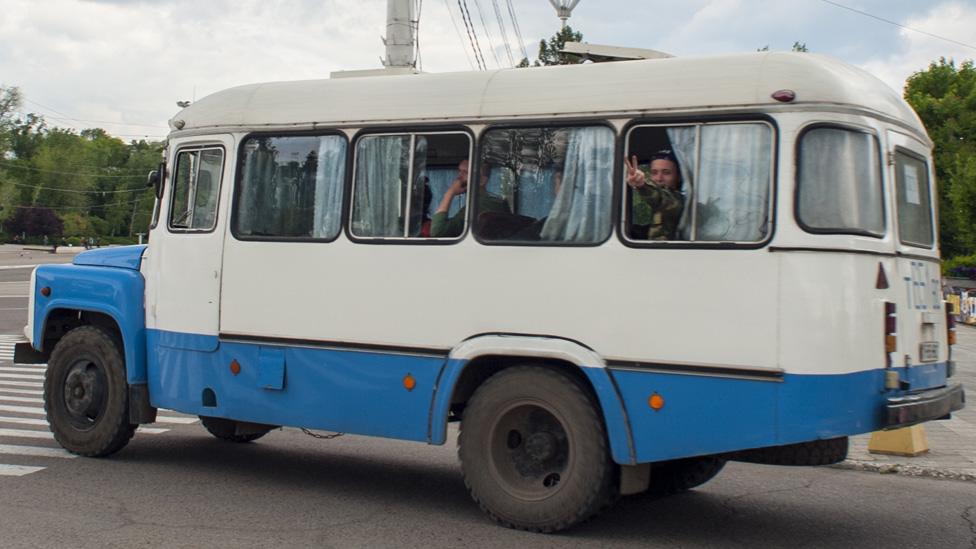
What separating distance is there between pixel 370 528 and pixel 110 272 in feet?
11.9

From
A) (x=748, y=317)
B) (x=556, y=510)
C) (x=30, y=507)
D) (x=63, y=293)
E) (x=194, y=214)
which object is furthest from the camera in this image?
(x=63, y=293)

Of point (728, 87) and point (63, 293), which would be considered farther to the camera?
point (63, 293)

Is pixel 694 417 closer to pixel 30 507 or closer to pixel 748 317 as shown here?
pixel 748 317

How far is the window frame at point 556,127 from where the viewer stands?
6566mm

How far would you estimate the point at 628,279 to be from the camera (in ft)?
21.0

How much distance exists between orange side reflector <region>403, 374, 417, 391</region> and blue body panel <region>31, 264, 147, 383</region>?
8.69 feet

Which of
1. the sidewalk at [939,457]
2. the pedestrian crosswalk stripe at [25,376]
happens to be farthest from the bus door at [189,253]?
the pedestrian crosswalk stripe at [25,376]

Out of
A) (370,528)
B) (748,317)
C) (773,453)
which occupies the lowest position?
(370,528)

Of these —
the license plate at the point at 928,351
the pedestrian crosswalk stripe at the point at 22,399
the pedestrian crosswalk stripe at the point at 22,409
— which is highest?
the license plate at the point at 928,351

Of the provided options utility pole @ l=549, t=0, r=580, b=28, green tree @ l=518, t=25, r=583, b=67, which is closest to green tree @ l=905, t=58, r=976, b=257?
green tree @ l=518, t=25, r=583, b=67

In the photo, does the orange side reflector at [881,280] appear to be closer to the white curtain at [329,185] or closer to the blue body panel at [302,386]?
the blue body panel at [302,386]

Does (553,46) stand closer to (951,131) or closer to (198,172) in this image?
(951,131)

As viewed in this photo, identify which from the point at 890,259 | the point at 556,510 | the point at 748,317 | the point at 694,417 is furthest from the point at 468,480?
the point at 890,259

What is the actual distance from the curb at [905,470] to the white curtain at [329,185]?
4879 mm
